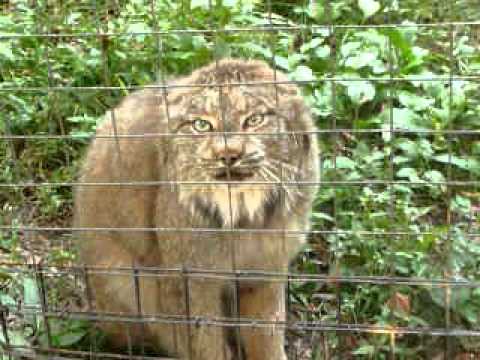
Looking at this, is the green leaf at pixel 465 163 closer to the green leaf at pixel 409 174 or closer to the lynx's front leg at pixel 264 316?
the green leaf at pixel 409 174

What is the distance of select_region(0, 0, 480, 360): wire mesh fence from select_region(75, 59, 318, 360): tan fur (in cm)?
2

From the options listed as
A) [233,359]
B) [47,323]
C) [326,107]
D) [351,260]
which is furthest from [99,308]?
[326,107]

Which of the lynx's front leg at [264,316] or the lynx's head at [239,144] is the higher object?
the lynx's head at [239,144]

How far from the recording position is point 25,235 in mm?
4016

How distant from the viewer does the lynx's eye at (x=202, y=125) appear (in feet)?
9.56

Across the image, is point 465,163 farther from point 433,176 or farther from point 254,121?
point 254,121

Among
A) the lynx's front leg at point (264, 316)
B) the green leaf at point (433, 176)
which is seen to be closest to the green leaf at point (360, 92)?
the green leaf at point (433, 176)

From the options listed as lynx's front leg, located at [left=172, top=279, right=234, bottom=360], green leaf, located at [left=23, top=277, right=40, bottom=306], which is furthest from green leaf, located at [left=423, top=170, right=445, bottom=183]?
green leaf, located at [left=23, top=277, right=40, bottom=306]

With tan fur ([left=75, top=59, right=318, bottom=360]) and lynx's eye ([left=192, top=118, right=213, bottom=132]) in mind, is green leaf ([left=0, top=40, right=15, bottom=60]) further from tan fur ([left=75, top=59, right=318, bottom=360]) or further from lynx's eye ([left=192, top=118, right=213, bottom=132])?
lynx's eye ([left=192, top=118, right=213, bottom=132])

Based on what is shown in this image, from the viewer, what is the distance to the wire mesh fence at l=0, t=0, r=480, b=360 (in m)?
3.07

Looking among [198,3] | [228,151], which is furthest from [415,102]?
[228,151]

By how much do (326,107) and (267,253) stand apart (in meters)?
1.15

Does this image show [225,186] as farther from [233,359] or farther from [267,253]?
[233,359]

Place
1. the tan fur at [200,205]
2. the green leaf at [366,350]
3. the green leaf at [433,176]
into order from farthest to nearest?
the green leaf at [433,176], the green leaf at [366,350], the tan fur at [200,205]
